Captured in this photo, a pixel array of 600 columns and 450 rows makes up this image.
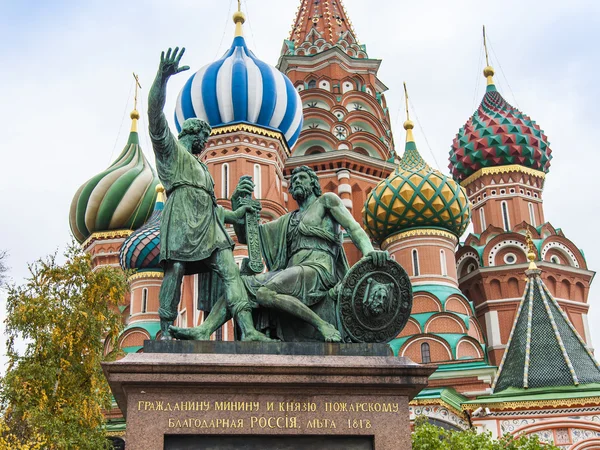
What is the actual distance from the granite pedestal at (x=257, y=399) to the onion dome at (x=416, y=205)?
66.1ft

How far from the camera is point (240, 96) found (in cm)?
2702

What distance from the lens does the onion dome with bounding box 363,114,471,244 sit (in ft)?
88.3

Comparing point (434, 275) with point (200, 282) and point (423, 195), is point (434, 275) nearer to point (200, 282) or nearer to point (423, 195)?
point (423, 195)

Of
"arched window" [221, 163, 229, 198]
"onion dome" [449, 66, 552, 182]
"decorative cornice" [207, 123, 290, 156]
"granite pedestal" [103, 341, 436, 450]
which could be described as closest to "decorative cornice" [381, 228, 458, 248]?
"decorative cornice" [207, 123, 290, 156]

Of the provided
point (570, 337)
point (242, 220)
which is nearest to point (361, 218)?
point (570, 337)

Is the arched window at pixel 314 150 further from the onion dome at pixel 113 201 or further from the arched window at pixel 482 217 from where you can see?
the onion dome at pixel 113 201

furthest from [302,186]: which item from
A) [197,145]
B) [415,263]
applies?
[415,263]

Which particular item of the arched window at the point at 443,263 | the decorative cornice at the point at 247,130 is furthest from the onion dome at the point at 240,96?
the arched window at the point at 443,263

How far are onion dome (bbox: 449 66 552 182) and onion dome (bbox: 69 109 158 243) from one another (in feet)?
41.2

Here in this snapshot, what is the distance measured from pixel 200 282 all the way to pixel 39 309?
11.2 metres

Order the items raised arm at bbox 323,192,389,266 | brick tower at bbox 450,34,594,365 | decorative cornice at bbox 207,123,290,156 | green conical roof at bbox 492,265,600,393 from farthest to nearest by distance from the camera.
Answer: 1. brick tower at bbox 450,34,594,365
2. decorative cornice at bbox 207,123,290,156
3. green conical roof at bbox 492,265,600,393
4. raised arm at bbox 323,192,389,266

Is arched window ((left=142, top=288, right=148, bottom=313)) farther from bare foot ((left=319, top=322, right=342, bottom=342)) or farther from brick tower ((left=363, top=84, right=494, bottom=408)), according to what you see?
bare foot ((left=319, top=322, right=342, bottom=342))

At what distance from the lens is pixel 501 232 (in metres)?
30.1

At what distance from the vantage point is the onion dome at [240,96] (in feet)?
88.8
